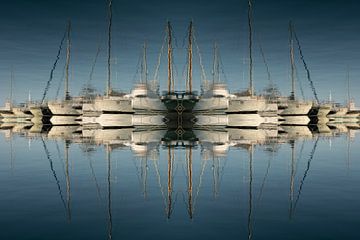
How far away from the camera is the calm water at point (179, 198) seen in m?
10.6

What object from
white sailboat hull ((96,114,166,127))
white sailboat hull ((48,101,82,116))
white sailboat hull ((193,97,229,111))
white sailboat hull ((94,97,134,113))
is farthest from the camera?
white sailboat hull ((48,101,82,116))

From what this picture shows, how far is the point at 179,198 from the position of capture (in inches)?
597

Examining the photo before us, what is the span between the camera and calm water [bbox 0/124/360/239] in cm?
1062

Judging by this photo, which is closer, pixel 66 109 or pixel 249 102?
pixel 249 102

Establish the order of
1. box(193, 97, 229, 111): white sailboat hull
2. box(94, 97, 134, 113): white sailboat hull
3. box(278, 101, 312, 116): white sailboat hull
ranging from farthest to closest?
box(278, 101, 312, 116): white sailboat hull < box(193, 97, 229, 111): white sailboat hull < box(94, 97, 134, 113): white sailboat hull

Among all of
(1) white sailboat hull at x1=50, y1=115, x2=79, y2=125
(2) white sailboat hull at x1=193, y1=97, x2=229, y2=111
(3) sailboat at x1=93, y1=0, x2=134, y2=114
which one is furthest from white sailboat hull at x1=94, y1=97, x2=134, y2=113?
(1) white sailboat hull at x1=50, y1=115, x2=79, y2=125

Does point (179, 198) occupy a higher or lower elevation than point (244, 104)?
lower

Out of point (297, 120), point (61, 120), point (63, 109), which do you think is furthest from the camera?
point (297, 120)

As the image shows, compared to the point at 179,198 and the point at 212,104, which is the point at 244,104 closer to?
the point at 212,104

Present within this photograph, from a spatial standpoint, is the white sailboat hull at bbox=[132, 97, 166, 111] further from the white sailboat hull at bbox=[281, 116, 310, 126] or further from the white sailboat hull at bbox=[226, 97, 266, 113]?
the white sailboat hull at bbox=[281, 116, 310, 126]

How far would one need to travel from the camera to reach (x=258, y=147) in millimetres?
34031

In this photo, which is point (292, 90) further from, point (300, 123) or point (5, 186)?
point (5, 186)

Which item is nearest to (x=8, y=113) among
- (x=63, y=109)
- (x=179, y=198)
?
(x=63, y=109)

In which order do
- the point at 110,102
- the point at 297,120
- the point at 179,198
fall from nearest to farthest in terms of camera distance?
1. the point at 179,198
2. the point at 110,102
3. the point at 297,120
